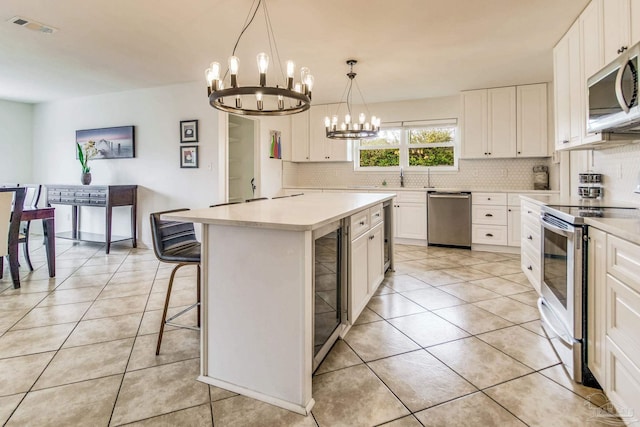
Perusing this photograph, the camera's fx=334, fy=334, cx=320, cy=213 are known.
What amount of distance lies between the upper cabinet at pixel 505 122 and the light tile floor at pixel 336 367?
249 centimetres

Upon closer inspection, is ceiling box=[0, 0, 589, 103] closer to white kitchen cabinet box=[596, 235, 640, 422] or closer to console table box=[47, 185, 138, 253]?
console table box=[47, 185, 138, 253]

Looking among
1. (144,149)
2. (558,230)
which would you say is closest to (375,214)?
(558,230)

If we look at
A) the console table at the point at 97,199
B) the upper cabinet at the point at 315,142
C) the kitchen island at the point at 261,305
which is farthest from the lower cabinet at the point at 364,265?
the console table at the point at 97,199

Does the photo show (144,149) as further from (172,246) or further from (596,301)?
(596,301)

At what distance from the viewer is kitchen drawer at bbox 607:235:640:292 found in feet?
4.17

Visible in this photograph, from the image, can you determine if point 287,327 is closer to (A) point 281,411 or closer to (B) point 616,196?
(A) point 281,411

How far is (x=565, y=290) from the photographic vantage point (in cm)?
189

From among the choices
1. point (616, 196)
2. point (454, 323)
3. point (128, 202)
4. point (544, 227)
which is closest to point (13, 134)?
point (128, 202)

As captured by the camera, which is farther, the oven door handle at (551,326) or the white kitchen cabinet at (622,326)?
the oven door handle at (551,326)

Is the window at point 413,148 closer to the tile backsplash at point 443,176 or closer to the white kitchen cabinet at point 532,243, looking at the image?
the tile backsplash at point 443,176

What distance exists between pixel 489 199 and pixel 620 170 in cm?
218

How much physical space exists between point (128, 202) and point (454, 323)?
4.83 m

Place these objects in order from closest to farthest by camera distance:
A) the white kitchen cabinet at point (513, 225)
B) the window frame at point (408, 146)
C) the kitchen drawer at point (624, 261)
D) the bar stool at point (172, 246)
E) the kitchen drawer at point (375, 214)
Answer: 1. the kitchen drawer at point (624, 261)
2. the bar stool at point (172, 246)
3. the kitchen drawer at point (375, 214)
4. the white kitchen cabinet at point (513, 225)
5. the window frame at point (408, 146)

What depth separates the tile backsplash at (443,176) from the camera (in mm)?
5172
